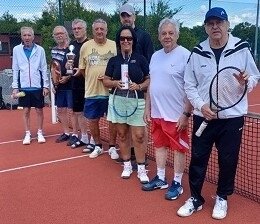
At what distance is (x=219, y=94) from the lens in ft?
10.4

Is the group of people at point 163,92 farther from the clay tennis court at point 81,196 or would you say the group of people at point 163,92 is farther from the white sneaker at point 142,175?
the clay tennis court at point 81,196

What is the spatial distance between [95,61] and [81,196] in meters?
1.90

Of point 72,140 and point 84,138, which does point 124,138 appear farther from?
point 72,140

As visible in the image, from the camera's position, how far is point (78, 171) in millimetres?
4957

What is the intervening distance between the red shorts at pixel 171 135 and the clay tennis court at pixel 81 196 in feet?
1.84

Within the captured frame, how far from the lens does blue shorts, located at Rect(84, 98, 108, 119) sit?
17.4ft

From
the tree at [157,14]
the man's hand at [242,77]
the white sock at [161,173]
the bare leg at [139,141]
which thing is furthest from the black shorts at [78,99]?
the tree at [157,14]

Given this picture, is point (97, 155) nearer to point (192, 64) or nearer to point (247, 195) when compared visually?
point (247, 195)

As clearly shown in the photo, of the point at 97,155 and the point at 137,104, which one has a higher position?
the point at 137,104

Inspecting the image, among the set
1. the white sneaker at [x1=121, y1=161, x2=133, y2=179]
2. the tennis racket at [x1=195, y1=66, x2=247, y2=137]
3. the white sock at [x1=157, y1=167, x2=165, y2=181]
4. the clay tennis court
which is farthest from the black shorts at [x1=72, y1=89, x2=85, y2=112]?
the tennis racket at [x1=195, y1=66, x2=247, y2=137]

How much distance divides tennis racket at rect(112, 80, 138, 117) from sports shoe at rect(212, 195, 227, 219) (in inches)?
53.9

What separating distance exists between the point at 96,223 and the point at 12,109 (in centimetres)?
795

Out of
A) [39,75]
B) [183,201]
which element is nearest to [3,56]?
[39,75]

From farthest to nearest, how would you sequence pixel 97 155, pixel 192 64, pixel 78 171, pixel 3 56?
pixel 3 56
pixel 97 155
pixel 78 171
pixel 192 64
